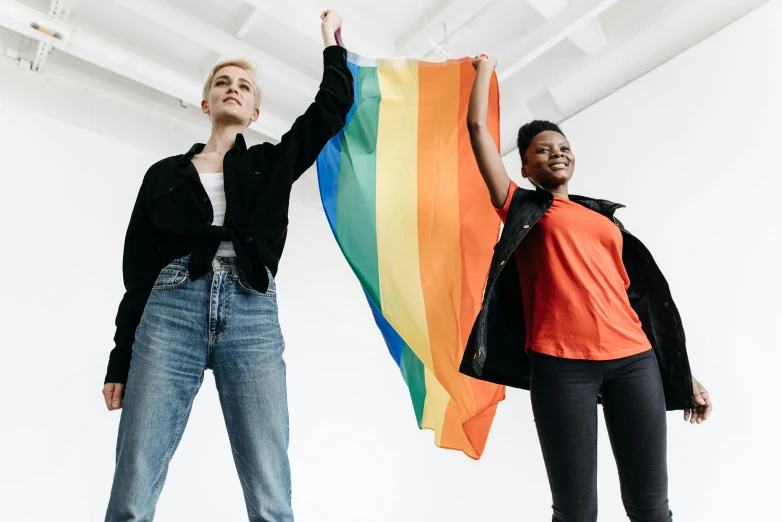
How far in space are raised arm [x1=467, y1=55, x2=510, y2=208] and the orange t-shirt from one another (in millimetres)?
47

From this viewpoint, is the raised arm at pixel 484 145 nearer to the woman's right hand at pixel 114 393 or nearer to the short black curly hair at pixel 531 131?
the short black curly hair at pixel 531 131

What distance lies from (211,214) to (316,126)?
0.36m

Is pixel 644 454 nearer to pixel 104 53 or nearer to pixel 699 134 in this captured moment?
pixel 699 134

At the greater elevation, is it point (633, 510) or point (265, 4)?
point (265, 4)

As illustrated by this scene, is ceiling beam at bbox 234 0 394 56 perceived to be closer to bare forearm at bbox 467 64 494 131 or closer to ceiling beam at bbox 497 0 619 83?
ceiling beam at bbox 497 0 619 83

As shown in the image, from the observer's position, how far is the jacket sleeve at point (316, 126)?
146 centimetres

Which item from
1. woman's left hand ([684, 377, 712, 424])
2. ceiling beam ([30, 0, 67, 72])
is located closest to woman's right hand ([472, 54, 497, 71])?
woman's left hand ([684, 377, 712, 424])

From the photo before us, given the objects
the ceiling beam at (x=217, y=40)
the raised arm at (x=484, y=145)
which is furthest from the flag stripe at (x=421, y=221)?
the ceiling beam at (x=217, y=40)

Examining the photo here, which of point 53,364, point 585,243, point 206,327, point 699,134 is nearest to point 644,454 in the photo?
point 585,243

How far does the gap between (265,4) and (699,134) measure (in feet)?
8.08

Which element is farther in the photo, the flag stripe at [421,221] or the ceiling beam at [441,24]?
the ceiling beam at [441,24]

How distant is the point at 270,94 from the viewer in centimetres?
420

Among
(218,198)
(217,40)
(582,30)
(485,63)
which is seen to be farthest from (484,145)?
(217,40)

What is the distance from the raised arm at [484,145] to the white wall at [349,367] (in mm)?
1674
